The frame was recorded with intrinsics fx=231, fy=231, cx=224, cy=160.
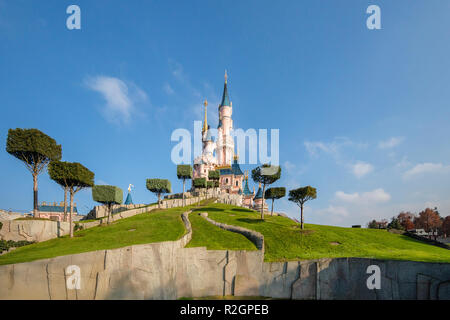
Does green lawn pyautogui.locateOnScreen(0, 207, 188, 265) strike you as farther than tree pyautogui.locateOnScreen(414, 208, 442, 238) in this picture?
No

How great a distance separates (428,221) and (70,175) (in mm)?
99748

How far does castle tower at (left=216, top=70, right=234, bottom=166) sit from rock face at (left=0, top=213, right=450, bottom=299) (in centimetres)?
8875

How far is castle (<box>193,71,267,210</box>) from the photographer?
100000 mm

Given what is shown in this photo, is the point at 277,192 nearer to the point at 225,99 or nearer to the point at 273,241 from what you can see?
the point at 273,241

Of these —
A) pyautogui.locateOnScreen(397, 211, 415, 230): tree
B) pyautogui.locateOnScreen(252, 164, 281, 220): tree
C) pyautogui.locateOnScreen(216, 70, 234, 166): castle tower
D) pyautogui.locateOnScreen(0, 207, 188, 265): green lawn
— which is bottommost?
pyautogui.locateOnScreen(397, 211, 415, 230): tree

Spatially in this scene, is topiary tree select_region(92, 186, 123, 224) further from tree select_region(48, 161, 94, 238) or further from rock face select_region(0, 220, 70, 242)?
rock face select_region(0, 220, 70, 242)

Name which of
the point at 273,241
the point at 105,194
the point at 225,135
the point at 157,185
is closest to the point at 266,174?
the point at 273,241

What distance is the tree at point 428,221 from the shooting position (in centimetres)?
7506

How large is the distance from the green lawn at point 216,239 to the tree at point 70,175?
1604 cm

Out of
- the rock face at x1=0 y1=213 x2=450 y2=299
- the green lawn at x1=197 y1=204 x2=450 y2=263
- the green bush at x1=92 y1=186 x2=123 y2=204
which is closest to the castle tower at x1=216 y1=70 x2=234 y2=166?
the green bush at x1=92 y1=186 x2=123 y2=204
